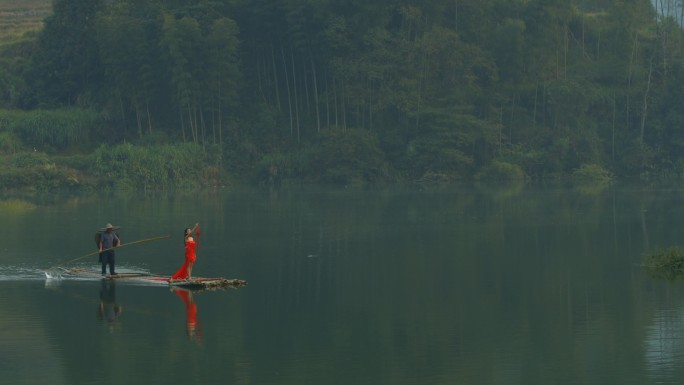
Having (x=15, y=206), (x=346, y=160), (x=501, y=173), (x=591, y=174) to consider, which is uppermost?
(x=15, y=206)

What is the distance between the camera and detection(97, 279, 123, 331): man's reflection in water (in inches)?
985

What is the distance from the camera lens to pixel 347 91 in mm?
79000

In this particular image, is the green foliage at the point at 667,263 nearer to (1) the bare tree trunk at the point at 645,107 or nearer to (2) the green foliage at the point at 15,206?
(2) the green foliage at the point at 15,206

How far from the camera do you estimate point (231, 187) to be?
74.5 metres

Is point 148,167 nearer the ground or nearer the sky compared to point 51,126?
nearer the ground

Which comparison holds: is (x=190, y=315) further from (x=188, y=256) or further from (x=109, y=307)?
(x=188, y=256)

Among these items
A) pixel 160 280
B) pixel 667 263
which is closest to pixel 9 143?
pixel 160 280

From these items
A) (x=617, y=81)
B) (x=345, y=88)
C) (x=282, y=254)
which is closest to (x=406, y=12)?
(x=345, y=88)

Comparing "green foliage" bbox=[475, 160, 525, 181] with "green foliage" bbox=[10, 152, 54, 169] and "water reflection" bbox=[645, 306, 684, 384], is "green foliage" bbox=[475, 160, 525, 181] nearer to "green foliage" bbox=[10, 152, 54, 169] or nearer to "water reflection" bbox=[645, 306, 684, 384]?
"green foliage" bbox=[10, 152, 54, 169]

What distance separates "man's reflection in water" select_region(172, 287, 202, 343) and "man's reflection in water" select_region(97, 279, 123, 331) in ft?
4.59

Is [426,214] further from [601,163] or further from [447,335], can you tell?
[601,163]

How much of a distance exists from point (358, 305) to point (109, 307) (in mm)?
5351

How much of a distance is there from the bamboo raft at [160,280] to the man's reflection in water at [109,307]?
1.35ft

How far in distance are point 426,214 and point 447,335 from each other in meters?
27.9
